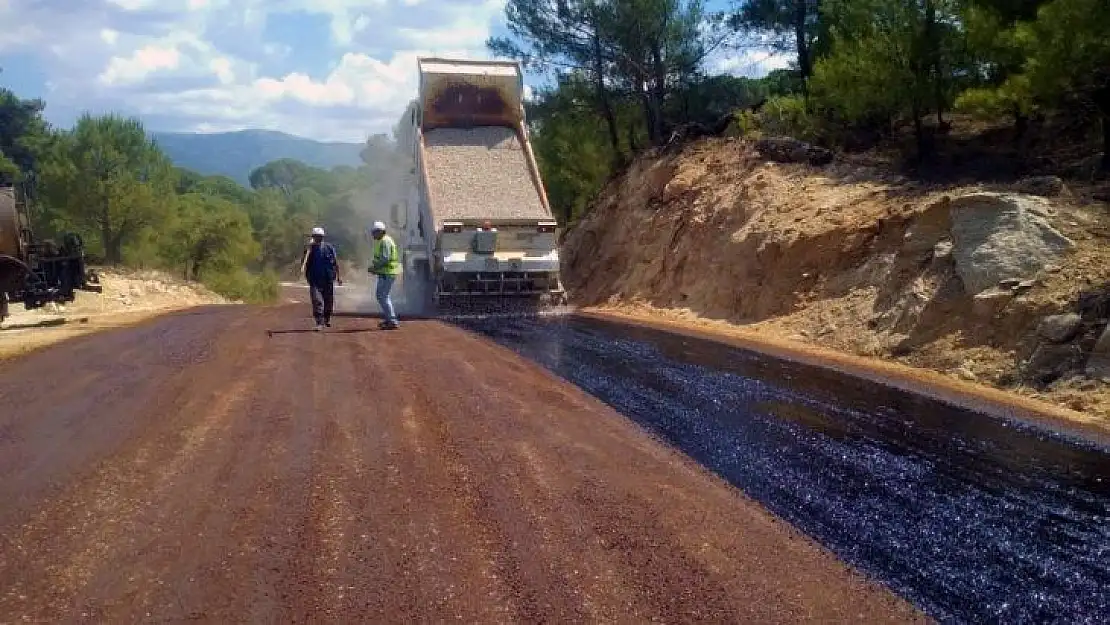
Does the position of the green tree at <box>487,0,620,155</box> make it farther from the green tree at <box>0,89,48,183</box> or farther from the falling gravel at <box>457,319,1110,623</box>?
the green tree at <box>0,89,48,183</box>

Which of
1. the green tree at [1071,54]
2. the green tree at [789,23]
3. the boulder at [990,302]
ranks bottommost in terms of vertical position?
the boulder at [990,302]

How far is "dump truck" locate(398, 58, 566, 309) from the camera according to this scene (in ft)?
51.4

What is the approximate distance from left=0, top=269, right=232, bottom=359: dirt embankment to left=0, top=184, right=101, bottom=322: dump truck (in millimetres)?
554

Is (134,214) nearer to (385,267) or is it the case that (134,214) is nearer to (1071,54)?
(385,267)

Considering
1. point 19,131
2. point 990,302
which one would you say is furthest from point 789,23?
point 19,131

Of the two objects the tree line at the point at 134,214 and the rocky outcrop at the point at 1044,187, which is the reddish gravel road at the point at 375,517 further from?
the tree line at the point at 134,214

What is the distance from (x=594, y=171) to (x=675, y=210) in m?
7.63

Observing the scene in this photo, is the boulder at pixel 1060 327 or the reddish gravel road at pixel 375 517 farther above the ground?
the boulder at pixel 1060 327

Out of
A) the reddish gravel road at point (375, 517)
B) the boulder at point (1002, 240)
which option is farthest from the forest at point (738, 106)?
the reddish gravel road at point (375, 517)

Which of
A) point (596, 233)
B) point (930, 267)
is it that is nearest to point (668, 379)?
point (930, 267)

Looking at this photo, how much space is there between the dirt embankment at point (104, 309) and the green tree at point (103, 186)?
6.73 m

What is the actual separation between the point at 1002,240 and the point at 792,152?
744 cm

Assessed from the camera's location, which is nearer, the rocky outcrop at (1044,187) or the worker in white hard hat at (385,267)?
the rocky outcrop at (1044,187)

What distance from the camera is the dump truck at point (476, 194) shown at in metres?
15.7
